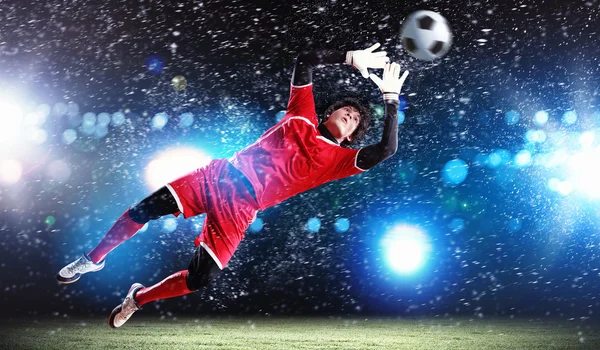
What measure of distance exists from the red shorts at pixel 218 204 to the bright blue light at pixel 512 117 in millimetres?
4355

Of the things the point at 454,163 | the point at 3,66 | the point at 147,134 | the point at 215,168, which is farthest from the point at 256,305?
the point at 3,66

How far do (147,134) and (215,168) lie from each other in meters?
3.10

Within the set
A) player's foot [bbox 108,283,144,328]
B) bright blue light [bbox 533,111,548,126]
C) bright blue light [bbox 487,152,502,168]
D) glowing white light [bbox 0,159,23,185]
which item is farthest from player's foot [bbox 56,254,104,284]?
bright blue light [bbox 533,111,548,126]

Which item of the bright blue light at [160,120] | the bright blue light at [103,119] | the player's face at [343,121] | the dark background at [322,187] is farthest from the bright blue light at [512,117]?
Answer: the bright blue light at [103,119]

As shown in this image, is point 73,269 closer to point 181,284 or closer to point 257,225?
point 181,284

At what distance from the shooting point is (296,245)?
636cm

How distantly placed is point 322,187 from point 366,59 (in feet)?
11.2

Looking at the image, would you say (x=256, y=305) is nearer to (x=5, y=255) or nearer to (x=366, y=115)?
(x=5, y=255)

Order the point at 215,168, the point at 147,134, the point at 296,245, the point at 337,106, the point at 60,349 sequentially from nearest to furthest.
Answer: the point at 215,168
the point at 337,106
the point at 60,349
the point at 147,134
the point at 296,245

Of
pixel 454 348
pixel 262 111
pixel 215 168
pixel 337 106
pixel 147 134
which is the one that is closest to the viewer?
pixel 215 168

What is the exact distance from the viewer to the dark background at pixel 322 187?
529 centimetres

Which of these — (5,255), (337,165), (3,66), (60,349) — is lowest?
(5,255)

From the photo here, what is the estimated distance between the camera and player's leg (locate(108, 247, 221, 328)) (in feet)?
9.76

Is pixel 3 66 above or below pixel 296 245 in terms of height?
above
